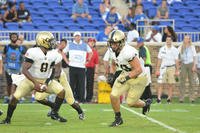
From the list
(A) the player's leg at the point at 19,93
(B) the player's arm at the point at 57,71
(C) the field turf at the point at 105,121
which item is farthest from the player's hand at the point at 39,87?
(B) the player's arm at the point at 57,71

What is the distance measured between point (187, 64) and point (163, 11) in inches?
147

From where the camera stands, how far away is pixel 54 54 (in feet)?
39.7

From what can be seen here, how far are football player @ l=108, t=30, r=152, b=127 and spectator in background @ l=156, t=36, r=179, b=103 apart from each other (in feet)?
22.2

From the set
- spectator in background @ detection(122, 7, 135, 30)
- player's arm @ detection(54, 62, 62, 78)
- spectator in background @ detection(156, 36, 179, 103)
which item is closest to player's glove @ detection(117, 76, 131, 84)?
player's arm @ detection(54, 62, 62, 78)

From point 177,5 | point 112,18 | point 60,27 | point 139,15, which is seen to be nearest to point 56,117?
point 112,18

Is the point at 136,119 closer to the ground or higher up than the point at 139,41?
closer to the ground

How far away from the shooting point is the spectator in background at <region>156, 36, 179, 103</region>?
61.6 ft

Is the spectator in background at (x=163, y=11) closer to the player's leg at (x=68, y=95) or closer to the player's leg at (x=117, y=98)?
the player's leg at (x=68, y=95)

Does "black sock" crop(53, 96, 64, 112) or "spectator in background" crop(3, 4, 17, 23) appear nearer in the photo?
"black sock" crop(53, 96, 64, 112)

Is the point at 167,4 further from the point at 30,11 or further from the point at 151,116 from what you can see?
the point at 151,116

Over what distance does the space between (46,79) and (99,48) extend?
851cm

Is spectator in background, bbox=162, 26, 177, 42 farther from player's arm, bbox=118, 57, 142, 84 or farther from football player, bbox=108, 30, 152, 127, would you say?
player's arm, bbox=118, 57, 142, 84

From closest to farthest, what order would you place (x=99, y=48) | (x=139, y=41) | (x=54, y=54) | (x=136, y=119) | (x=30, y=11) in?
(x=54, y=54)
(x=136, y=119)
(x=139, y=41)
(x=99, y=48)
(x=30, y=11)

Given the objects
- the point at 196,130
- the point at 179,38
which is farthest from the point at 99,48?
the point at 196,130
